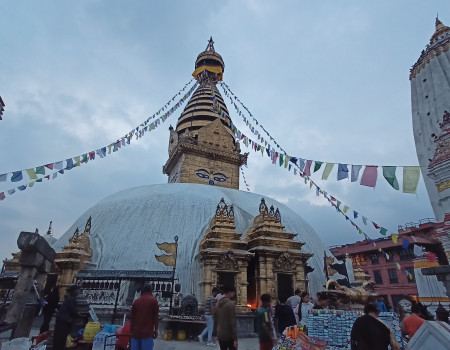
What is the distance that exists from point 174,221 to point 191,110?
2070 centimetres

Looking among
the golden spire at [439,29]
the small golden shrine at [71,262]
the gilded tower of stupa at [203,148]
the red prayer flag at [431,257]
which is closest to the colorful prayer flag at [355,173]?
the small golden shrine at [71,262]

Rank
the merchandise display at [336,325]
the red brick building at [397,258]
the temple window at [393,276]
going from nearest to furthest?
1. the merchandise display at [336,325]
2. the red brick building at [397,258]
3. the temple window at [393,276]

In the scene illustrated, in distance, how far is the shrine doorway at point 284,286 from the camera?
1266 cm

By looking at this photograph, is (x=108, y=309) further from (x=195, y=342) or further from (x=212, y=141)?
(x=212, y=141)

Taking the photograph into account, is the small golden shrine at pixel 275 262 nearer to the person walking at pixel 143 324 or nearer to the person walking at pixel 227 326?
the person walking at pixel 227 326

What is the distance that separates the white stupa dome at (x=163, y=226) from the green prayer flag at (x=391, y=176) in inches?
344

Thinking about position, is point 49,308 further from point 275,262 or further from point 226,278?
point 275,262

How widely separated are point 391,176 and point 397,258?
2659 centimetres

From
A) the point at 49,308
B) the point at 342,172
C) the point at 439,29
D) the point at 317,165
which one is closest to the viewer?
the point at 49,308

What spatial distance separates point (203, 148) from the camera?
95.5ft

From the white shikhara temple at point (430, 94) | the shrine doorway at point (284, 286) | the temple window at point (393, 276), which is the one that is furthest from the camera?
the white shikhara temple at point (430, 94)

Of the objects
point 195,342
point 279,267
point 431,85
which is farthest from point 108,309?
point 431,85

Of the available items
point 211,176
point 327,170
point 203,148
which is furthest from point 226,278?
point 203,148

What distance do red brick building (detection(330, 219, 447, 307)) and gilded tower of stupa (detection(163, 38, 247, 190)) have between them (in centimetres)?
1418
